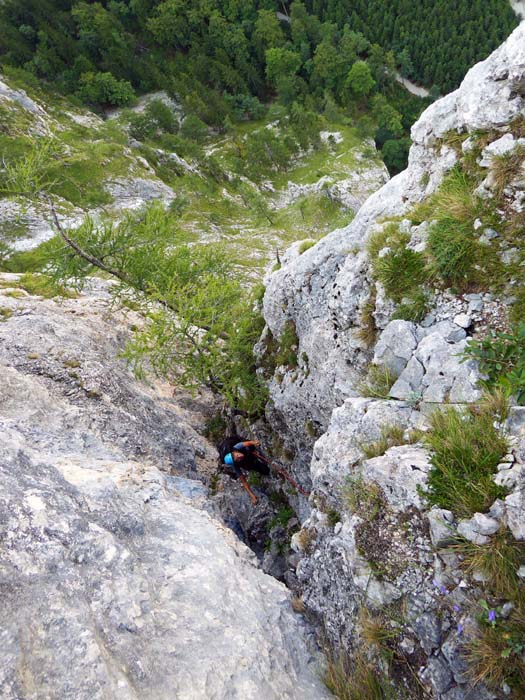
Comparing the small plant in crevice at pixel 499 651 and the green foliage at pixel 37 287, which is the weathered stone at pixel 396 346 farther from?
the green foliage at pixel 37 287

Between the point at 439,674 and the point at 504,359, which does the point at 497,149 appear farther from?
the point at 439,674

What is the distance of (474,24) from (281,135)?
159 feet

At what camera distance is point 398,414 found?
6.57 m

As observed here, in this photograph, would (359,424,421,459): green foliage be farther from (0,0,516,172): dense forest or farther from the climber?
(0,0,516,172): dense forest

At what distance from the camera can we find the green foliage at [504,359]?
17.5ft

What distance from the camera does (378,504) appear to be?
5.70 m

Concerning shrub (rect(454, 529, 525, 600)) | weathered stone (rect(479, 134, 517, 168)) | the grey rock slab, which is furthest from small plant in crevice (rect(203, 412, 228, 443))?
weathered stone (rect(479, 134, 517, 168))

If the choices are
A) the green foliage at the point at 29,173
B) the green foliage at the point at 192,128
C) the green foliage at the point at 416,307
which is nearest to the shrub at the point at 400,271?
the green foliage at the point at 416,307

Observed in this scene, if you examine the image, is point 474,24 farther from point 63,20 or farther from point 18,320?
point 18,320

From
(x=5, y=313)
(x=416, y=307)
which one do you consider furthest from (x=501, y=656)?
(x=5, y=313)

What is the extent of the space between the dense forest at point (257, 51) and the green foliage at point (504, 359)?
87757 mm

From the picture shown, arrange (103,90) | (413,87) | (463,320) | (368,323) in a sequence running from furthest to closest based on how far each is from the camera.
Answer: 1. (413,87)
2. (103,90)
3. (368,323)
4. (463,320)

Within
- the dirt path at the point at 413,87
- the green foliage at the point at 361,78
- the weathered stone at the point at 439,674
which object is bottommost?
A: the weathered stone at the point at 439,674

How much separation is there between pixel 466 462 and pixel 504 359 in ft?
6.25
